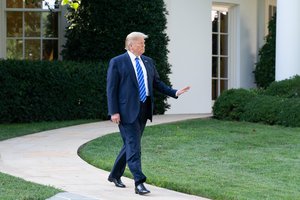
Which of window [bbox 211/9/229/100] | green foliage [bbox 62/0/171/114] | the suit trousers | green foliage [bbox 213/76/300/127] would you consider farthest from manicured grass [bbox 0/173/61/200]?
window [bbox 211/9/229/100]

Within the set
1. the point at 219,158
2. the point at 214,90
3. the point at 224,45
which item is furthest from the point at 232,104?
the point at 219,158

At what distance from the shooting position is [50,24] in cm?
1791

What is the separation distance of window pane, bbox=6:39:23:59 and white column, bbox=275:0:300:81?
679 centimetres

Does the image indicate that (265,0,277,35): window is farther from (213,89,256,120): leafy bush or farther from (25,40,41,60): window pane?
(25,40,41,60): window pane

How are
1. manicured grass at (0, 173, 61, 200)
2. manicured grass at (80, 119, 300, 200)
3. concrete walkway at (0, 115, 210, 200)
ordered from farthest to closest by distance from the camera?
manicured grass at (80, 119, 300, 200) → concrete walkway at (0, 115, 210, 200) → manicured grass at (0, 173, 61, 200)

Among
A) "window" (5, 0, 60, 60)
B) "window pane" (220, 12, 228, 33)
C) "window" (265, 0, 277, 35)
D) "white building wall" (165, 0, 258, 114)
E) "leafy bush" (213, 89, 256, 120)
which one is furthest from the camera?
"window" (265, 0, 277, 35)

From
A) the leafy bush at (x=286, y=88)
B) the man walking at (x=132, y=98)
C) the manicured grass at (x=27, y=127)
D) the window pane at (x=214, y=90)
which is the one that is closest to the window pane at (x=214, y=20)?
the window pane at (x=214, y=90)

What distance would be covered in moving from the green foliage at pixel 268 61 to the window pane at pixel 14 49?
255 inches

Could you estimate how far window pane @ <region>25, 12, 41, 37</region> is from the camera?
17.7 meters

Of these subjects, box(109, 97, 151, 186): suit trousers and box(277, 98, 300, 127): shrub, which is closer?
box(109, 97, 151, 186): suit trousers

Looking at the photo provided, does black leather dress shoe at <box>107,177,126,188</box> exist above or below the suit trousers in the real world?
below

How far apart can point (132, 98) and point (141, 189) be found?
3.25ft

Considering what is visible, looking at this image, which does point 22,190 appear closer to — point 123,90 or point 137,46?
point 123,90

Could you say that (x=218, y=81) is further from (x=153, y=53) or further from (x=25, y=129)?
(x=25, y=129)
